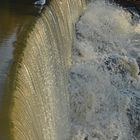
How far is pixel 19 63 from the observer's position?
178 inches

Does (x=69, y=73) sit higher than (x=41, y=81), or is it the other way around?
(x=41, y=81)

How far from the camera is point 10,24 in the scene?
18.0 feet

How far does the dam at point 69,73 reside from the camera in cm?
432

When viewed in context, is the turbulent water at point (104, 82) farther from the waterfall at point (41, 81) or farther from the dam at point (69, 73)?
the waterfall at point (41, 81)

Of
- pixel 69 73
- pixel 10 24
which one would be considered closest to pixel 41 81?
pixel 10 24

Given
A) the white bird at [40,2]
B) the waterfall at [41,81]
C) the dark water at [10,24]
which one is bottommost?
the waterfall at [41,81]

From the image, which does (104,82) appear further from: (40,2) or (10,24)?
(10,24)

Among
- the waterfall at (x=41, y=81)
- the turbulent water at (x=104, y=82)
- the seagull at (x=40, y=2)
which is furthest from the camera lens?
the turbulent water at (x=104, y=82)

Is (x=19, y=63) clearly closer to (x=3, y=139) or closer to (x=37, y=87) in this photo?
(x=37, y=87)

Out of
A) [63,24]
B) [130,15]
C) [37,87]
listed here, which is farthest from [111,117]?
[130,15]

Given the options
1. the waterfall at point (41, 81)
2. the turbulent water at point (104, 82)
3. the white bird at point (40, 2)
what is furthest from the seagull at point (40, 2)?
the turbulent water at point (104, 82)

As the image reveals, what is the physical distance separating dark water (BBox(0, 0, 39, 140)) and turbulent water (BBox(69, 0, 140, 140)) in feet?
4.53

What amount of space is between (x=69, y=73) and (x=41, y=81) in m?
1.96

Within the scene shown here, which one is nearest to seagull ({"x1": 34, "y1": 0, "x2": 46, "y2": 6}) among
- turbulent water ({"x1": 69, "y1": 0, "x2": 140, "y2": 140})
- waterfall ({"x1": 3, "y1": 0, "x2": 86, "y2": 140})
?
waterfall ({"x1": 3, "y1": 0, "x2": 86, "y2": 140})
